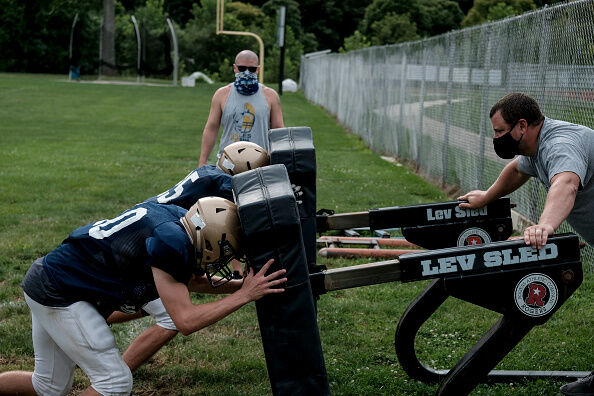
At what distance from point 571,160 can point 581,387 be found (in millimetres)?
1496

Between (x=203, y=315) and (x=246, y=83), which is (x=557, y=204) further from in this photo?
(x=246, y=83)

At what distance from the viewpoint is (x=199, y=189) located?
469 centimetres

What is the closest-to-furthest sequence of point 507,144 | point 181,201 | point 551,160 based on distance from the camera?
1. point 551,160
2. point 507,144
3. point 181,201

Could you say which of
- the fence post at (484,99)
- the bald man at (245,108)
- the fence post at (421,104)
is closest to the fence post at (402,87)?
the fence post at (421,104)

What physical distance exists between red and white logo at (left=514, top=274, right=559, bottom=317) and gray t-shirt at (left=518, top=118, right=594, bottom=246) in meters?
0.62

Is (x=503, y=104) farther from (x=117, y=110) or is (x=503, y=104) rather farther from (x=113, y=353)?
(x=117, y=110)

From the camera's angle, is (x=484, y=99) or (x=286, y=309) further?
(x=484, y=99)

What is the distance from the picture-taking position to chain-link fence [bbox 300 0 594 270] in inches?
297

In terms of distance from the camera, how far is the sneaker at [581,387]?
4.51m

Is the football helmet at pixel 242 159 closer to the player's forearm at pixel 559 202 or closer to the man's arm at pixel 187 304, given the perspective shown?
the man's arm at pixel 187 304

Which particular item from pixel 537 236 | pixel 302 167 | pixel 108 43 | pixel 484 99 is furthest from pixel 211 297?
pixel 108 43

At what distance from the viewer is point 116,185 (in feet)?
39.1

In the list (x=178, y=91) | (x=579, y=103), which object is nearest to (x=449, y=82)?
(x=579, y=103)

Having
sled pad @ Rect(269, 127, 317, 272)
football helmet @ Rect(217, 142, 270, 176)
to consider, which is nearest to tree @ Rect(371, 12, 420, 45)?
sled pad @ Rect(269, 127, 317, 272)
